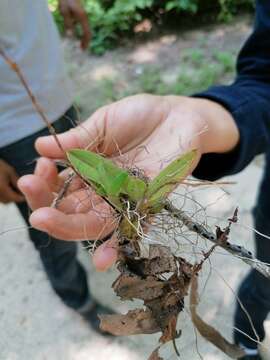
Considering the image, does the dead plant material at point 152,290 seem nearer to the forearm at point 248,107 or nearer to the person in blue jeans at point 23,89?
the forearm at point 248,107

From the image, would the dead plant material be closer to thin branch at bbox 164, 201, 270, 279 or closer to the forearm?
thin branch at bbox 164, 201, 270, 279

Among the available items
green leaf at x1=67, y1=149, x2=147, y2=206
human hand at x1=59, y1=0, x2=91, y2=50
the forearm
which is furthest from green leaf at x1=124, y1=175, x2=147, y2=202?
human hand at x1=59, y1=0, x2=91, y2=50

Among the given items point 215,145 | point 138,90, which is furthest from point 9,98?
point 138,90

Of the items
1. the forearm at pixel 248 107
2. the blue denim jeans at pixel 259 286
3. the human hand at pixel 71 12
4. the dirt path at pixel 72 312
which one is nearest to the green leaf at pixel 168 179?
the forearm at pixel 248 107

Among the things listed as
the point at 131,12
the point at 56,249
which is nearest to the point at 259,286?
the point at 56,249

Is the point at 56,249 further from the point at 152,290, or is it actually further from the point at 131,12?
the point at 131,12

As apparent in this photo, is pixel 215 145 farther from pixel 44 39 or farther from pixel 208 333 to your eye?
pixel 44 39
